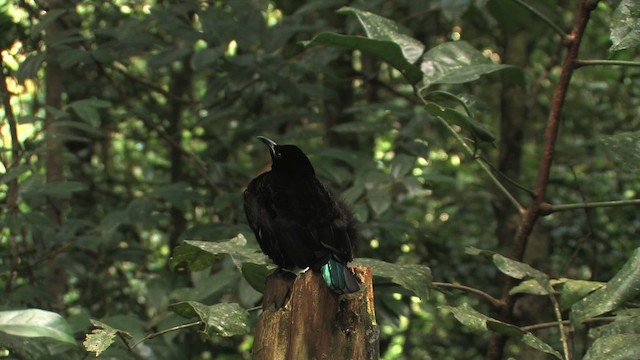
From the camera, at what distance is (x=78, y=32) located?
11.5 ft

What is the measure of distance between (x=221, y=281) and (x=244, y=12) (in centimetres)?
128

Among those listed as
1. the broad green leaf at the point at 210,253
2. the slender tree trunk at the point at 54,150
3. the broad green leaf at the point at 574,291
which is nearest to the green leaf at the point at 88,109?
the slender tree trunk at the point at 54,150

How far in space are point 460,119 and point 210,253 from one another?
73 cm

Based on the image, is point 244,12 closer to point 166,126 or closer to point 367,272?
point 166,126

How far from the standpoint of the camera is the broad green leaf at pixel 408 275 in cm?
196

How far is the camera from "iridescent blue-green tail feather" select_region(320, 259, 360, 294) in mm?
1637

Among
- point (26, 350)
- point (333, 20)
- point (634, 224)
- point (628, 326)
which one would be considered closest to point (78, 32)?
point (333, 20)

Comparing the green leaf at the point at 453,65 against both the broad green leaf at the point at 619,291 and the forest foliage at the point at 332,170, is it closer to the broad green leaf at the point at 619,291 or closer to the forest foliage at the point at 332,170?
the forest foliage at the point at 332,170

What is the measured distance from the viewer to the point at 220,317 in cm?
177

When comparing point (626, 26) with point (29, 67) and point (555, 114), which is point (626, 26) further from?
point (29, 67)

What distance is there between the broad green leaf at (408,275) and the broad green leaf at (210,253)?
0.27 m

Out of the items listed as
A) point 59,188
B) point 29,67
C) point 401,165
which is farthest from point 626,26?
point 29,67

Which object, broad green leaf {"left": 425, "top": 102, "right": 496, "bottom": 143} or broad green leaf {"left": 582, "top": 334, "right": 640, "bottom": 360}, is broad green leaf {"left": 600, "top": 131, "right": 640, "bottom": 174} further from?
broad green leaf {"left": 582, "top": 334, "right": 640, "bottom": 360}

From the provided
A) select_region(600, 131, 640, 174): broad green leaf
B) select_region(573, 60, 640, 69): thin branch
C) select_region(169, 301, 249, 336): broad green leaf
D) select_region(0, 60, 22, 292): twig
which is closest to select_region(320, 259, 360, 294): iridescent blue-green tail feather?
select_region(169, 301, 249, 336): broad green leaf
